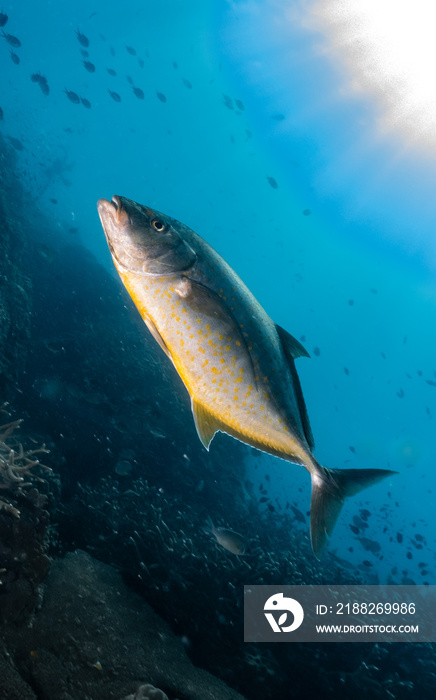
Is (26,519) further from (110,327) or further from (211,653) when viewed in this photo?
(110,327)

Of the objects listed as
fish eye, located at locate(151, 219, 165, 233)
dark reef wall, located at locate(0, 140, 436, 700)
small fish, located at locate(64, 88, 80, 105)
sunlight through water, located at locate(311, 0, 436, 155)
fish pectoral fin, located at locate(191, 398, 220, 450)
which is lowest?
dark reef wall, located at locate(0, 140, 436, 700)

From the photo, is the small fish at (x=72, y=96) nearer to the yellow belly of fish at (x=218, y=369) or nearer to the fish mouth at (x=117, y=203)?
the fish mouth at (x=117, y=203)

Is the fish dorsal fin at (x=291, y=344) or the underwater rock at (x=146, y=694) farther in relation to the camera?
the underwater rock at (x=146, y=694)

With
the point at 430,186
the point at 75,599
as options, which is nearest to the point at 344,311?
the point at 430,186

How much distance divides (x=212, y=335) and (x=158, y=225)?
0.55 metres

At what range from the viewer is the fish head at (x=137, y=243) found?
4.66ft

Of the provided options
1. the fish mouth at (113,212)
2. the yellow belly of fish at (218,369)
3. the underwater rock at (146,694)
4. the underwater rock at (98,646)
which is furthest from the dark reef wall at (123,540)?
the fish mouth at (113,212)

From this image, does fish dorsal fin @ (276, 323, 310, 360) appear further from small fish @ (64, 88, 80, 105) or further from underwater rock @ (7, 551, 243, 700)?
small fish @ (64, 88, 80, 105)

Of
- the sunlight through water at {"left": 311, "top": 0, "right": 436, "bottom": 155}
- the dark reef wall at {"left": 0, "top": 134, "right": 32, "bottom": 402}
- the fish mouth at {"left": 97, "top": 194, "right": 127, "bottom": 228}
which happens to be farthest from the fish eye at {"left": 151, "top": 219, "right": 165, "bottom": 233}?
the sunlight through water at {"left": 311, "top": 0, "right": 436, "bottom": 155}

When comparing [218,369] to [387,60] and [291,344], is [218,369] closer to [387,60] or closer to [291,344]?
[291,344]

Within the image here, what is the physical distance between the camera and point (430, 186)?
140 feet

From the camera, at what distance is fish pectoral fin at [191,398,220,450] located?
62.2 inches

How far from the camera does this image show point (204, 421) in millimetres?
1615

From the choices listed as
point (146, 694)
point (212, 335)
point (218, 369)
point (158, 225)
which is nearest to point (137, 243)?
point (158, 225)
